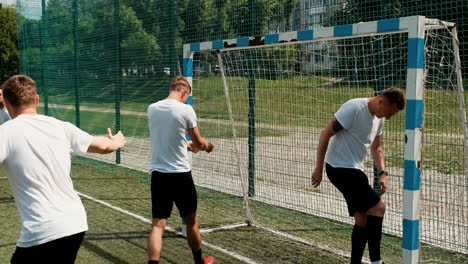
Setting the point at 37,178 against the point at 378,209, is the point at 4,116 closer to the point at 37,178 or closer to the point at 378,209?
the point at 37,178

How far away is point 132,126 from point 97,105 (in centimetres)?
188

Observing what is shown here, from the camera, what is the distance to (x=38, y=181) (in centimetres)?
300

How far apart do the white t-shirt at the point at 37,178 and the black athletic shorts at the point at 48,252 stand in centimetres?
3

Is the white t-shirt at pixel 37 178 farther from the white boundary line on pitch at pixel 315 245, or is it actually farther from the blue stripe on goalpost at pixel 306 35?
the white boundary line on pitch at pixel 315 245

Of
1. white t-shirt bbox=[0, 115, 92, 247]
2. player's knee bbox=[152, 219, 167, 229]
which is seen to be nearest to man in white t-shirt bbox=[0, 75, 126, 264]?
white t-shirt bbox=[0, 115, 92, 247]

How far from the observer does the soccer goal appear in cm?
437

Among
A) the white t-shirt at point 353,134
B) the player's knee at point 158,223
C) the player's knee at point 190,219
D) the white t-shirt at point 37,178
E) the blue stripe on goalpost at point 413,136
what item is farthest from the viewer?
the player's knee at point 190,219

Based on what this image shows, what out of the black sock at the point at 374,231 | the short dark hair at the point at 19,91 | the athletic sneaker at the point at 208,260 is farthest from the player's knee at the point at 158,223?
the short dark hair at the point at 19,91

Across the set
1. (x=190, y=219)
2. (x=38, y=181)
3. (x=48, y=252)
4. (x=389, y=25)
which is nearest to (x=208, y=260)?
(x=190, y=219)

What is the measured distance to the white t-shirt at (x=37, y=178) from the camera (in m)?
2.98

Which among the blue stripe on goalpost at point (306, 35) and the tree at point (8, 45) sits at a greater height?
the tree at point (8, 45)

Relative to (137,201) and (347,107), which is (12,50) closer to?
(137,201)

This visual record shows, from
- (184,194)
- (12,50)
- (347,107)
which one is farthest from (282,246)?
(12,50)

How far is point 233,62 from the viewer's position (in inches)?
297
